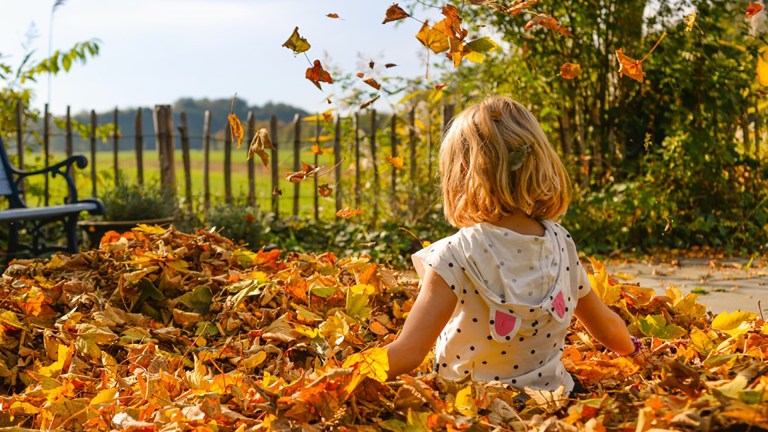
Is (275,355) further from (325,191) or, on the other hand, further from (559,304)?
(559,304)

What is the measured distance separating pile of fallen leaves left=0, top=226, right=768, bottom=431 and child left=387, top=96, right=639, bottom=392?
0.34ft

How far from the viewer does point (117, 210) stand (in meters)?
6.40

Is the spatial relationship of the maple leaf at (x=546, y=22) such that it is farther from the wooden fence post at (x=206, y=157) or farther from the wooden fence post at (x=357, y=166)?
the wooden fence post at (x=206, y=157)

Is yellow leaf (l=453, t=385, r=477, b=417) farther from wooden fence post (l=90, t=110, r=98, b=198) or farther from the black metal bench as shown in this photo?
wooden fence post (l=90, t=110, r=98, b=198)

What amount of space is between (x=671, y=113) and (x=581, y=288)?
5.37 meters

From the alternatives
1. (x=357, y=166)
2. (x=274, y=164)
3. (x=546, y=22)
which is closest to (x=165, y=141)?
(x=274, y=164)

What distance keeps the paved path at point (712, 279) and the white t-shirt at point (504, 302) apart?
2049mm

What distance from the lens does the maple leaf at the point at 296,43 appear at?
2066mm

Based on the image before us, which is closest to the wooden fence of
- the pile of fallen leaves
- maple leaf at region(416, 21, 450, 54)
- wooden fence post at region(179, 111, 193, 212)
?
wooden fence post at region(179, 111, 193, 212)

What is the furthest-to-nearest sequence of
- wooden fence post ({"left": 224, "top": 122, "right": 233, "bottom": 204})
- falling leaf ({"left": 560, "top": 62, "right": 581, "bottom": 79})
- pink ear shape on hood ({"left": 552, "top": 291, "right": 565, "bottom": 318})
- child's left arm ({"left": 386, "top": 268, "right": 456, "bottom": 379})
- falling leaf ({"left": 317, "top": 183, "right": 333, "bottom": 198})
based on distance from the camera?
wooden fence post ({"left": 224, "top": 122, "right": 233, "bottom": 204})
falling leaf ({"left": 317, "top": 183, "right": 333, "bottom": 198})
falling leaf ({"left": 560, "top": 62, "right": 581, "bottom": 79})
pink ear shape on hood ({"left": 552, "top": 291, "right": 565, "bottom": 318})
child's left arm ({"left": 386, "top": 268, "right": 456, "bottom": 379})

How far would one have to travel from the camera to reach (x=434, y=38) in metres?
2.17

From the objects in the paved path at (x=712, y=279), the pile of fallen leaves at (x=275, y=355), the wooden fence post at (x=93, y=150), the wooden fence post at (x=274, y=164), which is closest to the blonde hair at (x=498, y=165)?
the pile of fallen leaves at (x=275, y=355)

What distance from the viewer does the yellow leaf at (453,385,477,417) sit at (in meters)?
1.68

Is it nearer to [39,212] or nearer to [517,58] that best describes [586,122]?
[517,58]
